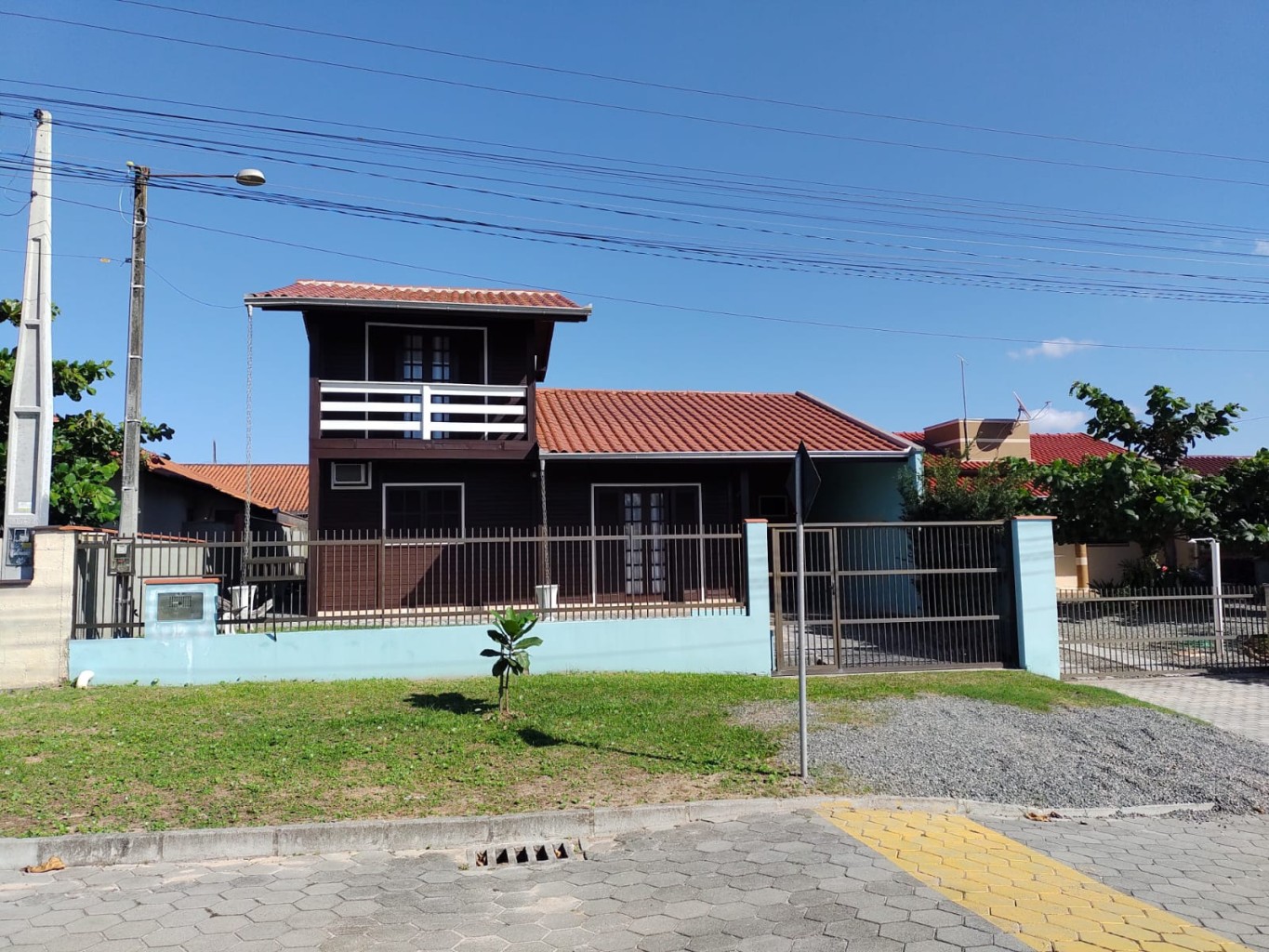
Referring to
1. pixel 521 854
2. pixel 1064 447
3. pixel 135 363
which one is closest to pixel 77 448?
pixel 135 363

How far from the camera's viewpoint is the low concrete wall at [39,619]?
927 centimetres

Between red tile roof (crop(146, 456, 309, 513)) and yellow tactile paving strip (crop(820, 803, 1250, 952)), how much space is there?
2081cm

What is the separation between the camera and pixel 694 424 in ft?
55.3

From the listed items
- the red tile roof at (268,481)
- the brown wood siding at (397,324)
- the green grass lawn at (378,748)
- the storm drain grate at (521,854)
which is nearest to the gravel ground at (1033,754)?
the green grass lawn at (378,748)

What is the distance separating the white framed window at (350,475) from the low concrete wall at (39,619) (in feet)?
17.6

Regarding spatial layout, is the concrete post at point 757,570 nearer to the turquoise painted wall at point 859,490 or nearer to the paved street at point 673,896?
the paved street at point 673,896

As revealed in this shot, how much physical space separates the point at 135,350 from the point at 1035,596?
12628 millimetres

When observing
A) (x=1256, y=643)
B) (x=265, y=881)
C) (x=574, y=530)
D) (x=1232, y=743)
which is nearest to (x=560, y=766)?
(x=265, y=881)

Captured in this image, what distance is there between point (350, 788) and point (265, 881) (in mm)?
1273

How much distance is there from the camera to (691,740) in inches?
296

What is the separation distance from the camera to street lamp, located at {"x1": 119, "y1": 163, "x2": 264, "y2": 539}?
11203 mm

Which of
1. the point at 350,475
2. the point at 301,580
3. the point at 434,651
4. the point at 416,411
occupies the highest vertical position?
the point at 416,411

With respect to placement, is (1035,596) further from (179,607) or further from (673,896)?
(179,607)

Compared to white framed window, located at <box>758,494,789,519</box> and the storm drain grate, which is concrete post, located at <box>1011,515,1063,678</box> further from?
the storm drain grate
